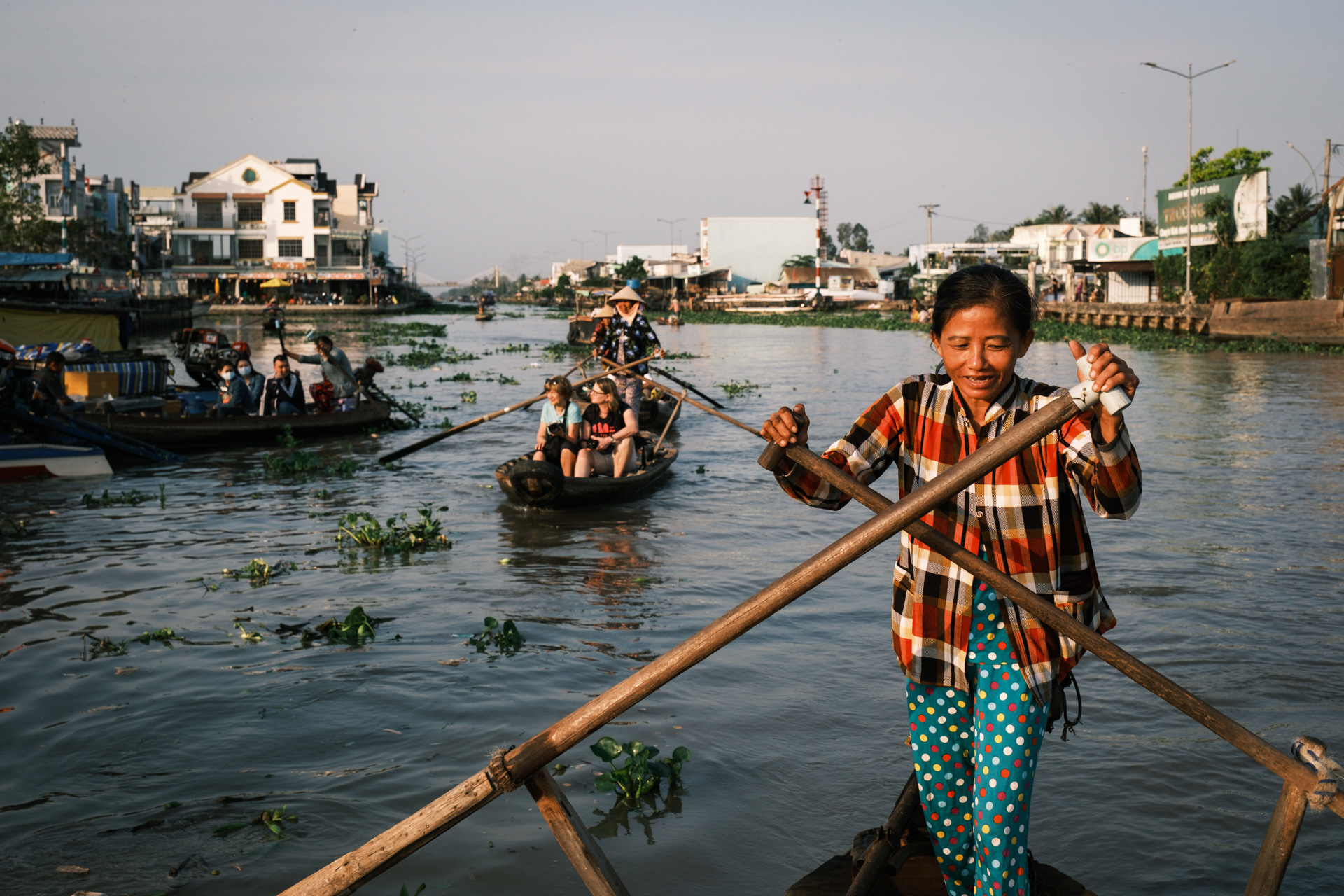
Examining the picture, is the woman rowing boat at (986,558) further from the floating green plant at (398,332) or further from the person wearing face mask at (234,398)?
the floating green plant at (398,332)

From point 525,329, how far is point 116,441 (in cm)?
4561

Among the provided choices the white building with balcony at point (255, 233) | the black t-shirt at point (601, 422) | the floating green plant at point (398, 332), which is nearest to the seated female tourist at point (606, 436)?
the black t-shirt at point (601, 422)

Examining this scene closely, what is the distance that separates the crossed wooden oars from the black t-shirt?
29.0ft

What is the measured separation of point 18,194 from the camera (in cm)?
4747

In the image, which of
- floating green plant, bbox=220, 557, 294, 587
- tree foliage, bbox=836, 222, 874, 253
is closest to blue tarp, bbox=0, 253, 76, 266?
floating green plant, bbox=220, 557, 294, 587

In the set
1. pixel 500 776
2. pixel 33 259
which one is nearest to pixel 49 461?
pixel 500 776

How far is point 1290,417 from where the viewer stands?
56.1 feet

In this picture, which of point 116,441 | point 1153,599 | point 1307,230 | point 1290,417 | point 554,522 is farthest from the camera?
point 1307,230

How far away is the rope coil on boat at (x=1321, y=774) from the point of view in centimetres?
231

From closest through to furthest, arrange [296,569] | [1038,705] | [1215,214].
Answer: [1038,705]
[296,569]
[1215,214]

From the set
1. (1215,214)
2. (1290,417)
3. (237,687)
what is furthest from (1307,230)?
(237,687)

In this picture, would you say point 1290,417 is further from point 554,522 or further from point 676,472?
point 554,522

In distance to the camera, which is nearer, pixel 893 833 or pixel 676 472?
pixel 893 833

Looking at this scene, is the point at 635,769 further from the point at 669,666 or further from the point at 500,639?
the point at 669,666
